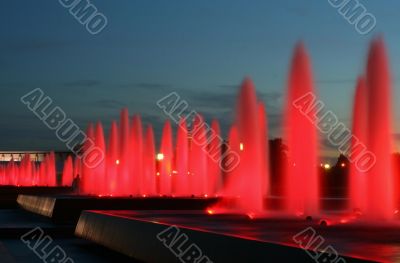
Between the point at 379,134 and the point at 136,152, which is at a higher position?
the point at 136,152

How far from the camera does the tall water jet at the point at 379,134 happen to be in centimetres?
1445

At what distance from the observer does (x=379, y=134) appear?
50.2ft

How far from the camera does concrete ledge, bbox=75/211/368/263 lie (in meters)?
7.55

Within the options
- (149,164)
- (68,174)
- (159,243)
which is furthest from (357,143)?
(68,174)

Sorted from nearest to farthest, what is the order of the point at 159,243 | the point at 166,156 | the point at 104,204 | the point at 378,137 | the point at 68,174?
the point at 159,243 → the point at 378,137 → the point at 104,204 → the point at 166,156 → the point at 68,174

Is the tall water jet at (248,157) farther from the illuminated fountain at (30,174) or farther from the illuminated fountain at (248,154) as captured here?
the illuminated fountain at (30,174)

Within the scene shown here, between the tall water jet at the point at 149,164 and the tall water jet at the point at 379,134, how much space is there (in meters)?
19.9

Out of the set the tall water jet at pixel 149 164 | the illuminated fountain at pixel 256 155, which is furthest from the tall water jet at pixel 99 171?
the tall water jet at pixel 149 164

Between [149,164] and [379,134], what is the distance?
2300 centimetres

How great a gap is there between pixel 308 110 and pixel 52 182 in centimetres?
4835

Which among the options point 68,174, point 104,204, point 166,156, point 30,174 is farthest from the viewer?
point 30,174

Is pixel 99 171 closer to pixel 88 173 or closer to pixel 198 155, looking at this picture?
pixel 88 173

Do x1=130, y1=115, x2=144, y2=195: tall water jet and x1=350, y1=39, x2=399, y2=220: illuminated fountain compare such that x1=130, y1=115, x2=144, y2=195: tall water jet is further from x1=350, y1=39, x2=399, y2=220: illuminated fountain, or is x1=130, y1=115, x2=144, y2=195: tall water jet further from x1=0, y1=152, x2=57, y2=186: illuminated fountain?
x1=0, y1=152, x2=57, y2=186: illuminated fountain

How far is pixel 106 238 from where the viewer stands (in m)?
13.2
